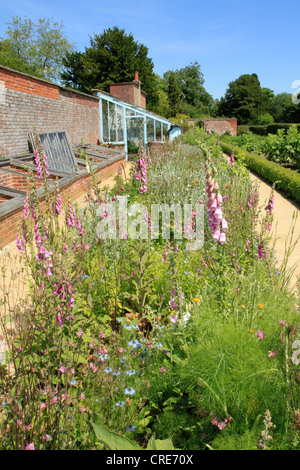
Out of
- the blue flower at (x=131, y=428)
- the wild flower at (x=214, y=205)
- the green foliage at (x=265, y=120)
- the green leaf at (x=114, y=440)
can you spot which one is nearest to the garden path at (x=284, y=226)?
the wild flower at (x=214, y=205)

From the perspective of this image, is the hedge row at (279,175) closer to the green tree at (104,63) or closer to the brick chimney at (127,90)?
the brick chimney at (127,90)

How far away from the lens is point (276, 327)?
2170 millimetres

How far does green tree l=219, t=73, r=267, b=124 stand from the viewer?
55.4 metres

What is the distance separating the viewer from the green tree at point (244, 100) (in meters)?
55.4

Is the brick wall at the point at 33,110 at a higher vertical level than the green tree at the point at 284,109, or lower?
lower

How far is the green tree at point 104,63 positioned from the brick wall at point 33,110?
1769 centimetres

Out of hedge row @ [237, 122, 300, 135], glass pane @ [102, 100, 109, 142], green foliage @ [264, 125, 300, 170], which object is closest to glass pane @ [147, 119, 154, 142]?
glass pane @ [102, 100, 109, 142]

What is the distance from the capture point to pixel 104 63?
3316cm

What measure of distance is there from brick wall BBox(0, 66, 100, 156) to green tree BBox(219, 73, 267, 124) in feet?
147

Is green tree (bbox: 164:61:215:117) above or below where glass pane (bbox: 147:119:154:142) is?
above

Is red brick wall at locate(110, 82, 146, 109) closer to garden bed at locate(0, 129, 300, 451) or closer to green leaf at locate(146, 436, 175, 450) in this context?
garden bed at locate(0, 129, 300, 451)

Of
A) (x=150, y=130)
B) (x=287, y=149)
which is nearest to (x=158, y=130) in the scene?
(x=150, y=130)

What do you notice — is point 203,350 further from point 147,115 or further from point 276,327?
point 147,115

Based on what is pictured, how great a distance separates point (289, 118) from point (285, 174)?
111ft
